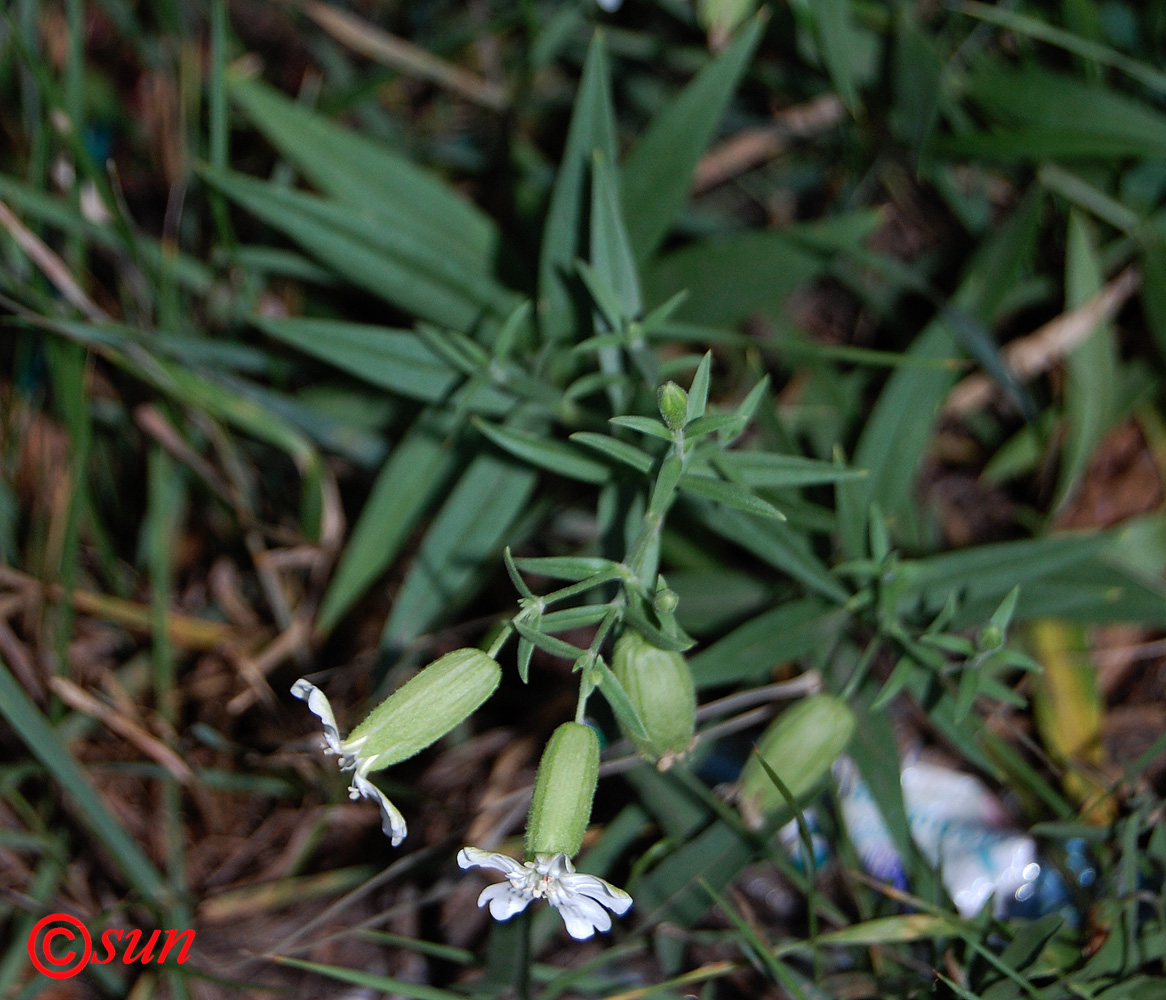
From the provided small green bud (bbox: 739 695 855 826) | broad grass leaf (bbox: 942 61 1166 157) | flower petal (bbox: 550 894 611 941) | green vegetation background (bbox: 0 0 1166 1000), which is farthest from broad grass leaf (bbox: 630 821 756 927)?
broad grass leaf (bbox: 942 61 1166 157)

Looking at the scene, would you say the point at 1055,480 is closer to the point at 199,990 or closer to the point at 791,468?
the point at 791,468

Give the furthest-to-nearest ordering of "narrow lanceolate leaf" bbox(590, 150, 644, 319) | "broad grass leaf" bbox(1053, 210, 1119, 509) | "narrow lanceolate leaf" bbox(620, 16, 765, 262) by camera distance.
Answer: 1. "broad grass leaf" bbox(1053, 210, 1119, 509)
2. "narrow lanceolate leaf" bbox(620, 16, 765, 262)
3. "narrow lanceolate leaf" bbox(590, 150, 644, 319)

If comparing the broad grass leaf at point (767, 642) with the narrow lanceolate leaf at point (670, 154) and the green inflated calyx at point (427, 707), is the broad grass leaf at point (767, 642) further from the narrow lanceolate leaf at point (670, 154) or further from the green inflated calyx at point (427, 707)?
the narrow lanceolate leaf at point (670, 154)

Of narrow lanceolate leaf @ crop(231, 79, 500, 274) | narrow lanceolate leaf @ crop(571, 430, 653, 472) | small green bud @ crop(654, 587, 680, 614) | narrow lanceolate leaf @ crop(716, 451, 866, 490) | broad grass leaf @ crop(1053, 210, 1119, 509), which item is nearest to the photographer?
small green bud @ crop(654, 587, 680, 614)

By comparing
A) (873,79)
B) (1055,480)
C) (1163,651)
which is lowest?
(1163,651)

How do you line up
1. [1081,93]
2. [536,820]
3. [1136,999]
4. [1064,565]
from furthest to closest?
[1081,93]
[1064,565]
[1136,999]
[536,820]

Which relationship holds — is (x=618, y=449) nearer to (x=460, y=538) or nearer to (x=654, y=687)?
(x=654, y=687)

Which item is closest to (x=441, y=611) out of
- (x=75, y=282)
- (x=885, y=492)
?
(x=885, y=492)

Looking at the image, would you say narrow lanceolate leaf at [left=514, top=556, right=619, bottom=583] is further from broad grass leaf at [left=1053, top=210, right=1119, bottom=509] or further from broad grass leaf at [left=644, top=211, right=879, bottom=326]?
broad grass leaf at [left=1053, top=210, right=1119, bottom=509]
